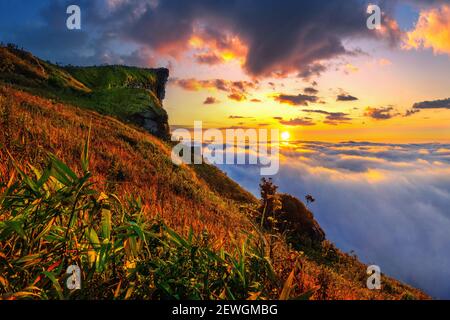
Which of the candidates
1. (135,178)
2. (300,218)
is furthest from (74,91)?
(135,178)


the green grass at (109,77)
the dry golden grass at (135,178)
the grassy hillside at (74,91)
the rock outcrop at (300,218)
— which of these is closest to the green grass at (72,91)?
the grassy hillside at (74,91)

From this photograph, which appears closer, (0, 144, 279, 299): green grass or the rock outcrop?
(0, 144, 279, 299): green grass

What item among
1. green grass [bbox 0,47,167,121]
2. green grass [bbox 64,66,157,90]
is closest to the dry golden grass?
green grass [bbox 0,47,167,121]

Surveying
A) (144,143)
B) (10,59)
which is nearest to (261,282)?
(144,143)

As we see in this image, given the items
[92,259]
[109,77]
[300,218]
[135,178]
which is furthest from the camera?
[109,77]

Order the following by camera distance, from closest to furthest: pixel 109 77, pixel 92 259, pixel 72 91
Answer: pixel 92 259, pixel 72 91, pixel 109 77

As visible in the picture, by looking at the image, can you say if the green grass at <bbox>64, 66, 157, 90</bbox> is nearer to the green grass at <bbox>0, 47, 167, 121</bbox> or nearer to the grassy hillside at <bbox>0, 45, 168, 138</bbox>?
the grassy hillside at <bbox>0, 45, 168, 138</bbox>

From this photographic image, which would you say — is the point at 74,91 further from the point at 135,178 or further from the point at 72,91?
the point at 135,178

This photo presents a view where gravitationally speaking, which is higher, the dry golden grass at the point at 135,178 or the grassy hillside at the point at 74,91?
the grassy hillside at the point at 74,91

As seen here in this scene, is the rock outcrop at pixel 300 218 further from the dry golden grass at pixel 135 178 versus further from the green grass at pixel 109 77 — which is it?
the green grass at pixel 109 77

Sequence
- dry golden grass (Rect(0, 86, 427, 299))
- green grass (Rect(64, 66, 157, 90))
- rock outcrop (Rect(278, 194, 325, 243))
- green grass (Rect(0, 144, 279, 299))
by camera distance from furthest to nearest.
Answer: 1. green grass (Rect(64, 66, 157, 90))
2. rock outcrop (Rect(278, 194, 325, 243))
3. dry golden grass (Rect(0, 86, 427, 299))
4. green grass (Rect(0, 144, 279, 299))


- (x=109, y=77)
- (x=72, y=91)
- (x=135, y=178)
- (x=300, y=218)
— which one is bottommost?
(x=300, y=218)
